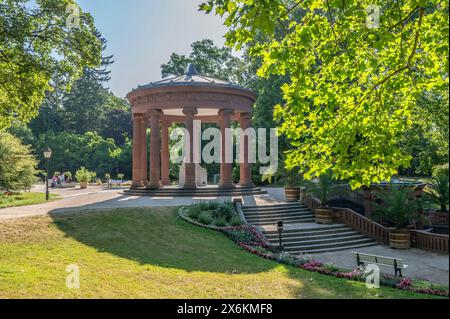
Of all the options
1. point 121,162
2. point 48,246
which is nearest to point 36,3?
point 48,246

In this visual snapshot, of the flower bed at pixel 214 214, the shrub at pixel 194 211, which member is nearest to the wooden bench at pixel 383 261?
the flower bed at pixel 214 214

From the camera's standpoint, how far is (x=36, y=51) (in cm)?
1345

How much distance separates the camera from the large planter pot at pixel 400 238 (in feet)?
50.3

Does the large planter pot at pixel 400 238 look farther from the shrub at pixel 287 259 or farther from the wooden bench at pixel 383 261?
the shrub at pixel 287 259

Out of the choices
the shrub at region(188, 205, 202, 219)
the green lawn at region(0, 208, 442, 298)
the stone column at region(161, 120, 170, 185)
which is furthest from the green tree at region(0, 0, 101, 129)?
the stone column at region(161, 120, 170, 185)

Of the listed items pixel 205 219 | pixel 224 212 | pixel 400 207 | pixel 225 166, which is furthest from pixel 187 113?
pixel 400 207

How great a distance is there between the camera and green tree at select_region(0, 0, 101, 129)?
1241 centimetres

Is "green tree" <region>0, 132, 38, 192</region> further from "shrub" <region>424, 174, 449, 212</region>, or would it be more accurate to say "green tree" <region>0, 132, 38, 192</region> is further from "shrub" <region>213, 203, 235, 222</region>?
"shrub" <region>424, 174, 449, 212</region>

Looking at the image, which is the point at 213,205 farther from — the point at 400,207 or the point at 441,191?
the point at 441,191

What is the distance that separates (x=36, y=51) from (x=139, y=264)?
351 inches

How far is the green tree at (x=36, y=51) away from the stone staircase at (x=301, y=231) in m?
10.4

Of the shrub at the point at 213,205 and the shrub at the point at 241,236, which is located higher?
the shrub at the point at 213,205

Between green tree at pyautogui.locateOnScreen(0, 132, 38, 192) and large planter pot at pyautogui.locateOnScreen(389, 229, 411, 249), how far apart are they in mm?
24085

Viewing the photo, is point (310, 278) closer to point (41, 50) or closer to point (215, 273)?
point (215, 273)
